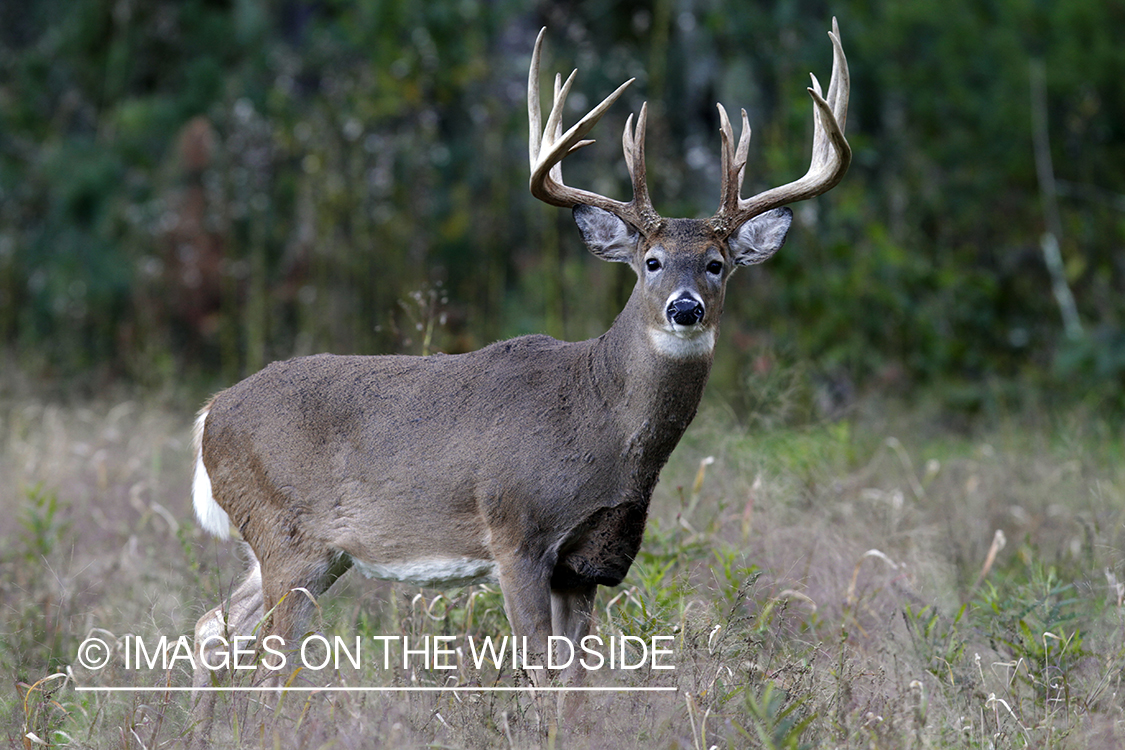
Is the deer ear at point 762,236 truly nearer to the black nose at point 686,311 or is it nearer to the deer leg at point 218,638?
the black nose at point 686,311

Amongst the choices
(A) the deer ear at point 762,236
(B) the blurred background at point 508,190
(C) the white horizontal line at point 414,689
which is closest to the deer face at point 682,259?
(A) the deer ear at point 762,236

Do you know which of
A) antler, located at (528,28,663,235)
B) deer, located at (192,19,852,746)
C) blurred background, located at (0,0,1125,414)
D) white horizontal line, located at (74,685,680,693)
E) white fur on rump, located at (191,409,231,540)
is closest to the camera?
white horizontal line, located at (74,685,680,693)

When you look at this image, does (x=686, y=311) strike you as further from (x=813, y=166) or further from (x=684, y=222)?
(x=813, y=166)

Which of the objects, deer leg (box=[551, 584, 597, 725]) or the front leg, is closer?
the front leg

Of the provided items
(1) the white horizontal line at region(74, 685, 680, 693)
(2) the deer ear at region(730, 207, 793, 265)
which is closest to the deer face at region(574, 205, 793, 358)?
(2) the deer ear at region(730, 207, 793, 265)

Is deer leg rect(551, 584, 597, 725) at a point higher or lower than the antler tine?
lower

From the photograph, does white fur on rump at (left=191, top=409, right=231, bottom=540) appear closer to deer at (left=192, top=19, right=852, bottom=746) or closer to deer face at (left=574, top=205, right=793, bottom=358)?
deer at (left=192, top=19, right=852, bottom=746)

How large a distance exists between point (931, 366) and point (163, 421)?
4.59 meters

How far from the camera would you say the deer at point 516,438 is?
3535mm

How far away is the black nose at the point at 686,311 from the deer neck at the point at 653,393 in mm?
162

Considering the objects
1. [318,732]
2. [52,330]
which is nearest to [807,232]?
[318,732]

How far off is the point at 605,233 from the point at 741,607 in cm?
118

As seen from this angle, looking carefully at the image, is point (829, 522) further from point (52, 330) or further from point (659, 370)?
point (52, 330)

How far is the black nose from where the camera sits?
3430mm
